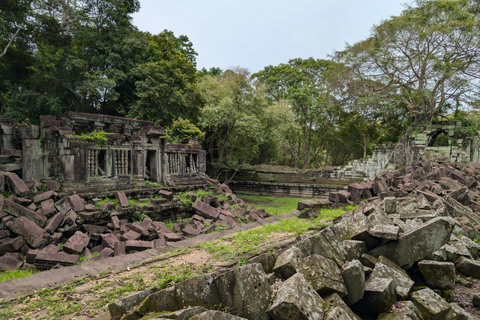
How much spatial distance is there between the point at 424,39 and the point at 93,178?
20142 mm

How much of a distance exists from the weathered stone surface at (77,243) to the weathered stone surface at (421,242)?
18.5ft

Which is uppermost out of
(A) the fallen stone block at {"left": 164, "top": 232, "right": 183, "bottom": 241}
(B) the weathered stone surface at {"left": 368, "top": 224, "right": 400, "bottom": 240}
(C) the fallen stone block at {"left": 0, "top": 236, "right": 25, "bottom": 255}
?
(B) the weathered stone surface at {"left": 368, "top": 224, "right": 400, "bottom": 240}

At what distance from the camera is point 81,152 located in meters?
7.79

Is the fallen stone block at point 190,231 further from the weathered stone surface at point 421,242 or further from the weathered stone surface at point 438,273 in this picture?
the weathered stone surface at point 438,273

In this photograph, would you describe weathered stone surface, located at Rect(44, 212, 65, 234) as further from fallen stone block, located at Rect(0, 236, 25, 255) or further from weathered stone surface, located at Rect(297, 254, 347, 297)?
weathered stone surface, located at Rect(297, 254, 347, 297)

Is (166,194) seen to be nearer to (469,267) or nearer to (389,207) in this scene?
(389,207)

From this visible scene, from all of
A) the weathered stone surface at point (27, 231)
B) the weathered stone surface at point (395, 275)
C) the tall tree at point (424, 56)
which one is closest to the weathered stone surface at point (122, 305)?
the weathered stone surface at point (395, 275)

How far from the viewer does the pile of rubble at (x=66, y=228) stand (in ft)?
17.6

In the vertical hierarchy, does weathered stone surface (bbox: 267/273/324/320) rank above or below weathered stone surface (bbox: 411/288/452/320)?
above

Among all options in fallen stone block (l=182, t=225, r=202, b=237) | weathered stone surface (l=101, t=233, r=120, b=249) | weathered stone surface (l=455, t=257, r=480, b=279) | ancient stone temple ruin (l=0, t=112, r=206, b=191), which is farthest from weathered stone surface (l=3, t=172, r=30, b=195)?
weathered stone surface (l=455, t=257, r=480, b=279)

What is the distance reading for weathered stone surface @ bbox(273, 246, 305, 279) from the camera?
279cm

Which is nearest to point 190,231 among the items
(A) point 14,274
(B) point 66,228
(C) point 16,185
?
(B) point 66,228

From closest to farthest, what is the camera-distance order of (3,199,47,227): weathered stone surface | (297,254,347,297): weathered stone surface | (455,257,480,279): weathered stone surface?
(297,254,347,297): weathered stone surface → (455,257,480,279): weathered stone surface → (3,199,47,227): weathered stone surface

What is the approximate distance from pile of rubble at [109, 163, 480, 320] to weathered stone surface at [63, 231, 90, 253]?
12.4 ft
